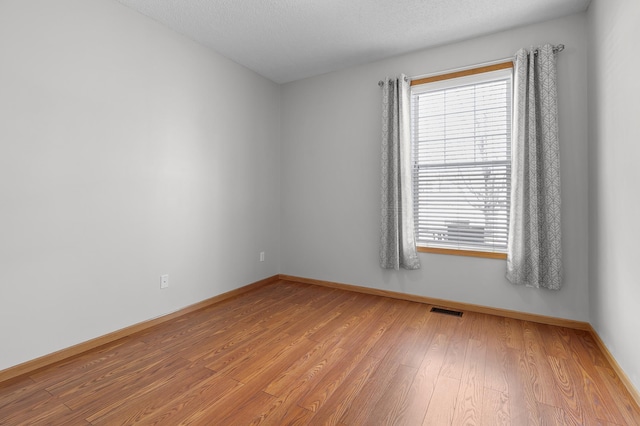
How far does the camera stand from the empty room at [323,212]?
5.82ft

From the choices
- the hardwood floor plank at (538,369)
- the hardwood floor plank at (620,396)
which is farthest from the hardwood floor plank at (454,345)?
the hardwood floor plank at (620,396)

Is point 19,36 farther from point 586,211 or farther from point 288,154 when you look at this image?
point 586,211

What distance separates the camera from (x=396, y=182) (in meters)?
3.23

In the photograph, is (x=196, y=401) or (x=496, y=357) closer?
(x=196, y=401)

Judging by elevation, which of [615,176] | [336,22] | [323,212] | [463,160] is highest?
[336,22]

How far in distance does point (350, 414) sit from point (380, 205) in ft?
7.43

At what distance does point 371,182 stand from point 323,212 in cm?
73

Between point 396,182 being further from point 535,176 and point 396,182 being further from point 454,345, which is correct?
point 454,345

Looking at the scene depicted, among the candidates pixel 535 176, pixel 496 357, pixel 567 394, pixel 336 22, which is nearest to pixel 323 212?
pixel 336 22

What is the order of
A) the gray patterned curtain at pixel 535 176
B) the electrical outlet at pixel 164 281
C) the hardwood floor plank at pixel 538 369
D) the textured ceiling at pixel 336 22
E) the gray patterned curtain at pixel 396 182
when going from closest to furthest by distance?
the hardwood floor plank at pixel 538 369
the textured ceiling at pixel 336 22
the gray patterned curtain at pixel 535 176
the electrical outlet at pixel 164 281
the gray patterned curtain at pixel 396 182

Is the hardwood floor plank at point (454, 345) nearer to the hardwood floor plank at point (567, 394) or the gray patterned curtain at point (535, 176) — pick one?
the hardwood floor plank at point (567, 394)

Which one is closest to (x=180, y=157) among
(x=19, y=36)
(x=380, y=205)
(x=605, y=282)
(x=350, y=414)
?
(x=19, y=36)

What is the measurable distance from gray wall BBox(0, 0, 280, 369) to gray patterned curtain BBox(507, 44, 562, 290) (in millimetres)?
2807

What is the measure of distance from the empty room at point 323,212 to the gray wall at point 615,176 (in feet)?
0.07
